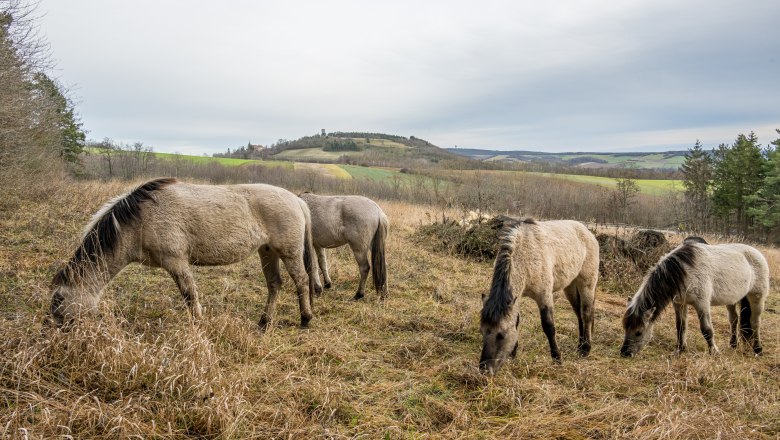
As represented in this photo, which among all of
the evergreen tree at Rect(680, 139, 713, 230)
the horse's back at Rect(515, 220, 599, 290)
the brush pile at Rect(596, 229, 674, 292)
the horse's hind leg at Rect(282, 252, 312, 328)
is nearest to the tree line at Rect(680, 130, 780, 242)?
the evergreen tree at Rect(680, 139, 713, 230)

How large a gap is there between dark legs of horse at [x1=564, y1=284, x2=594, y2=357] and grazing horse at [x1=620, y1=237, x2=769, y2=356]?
456 millimetres

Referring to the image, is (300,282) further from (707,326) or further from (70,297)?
(707,326)

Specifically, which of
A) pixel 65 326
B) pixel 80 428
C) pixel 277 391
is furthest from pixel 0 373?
pixel 277 391

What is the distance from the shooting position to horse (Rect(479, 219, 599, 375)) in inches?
166

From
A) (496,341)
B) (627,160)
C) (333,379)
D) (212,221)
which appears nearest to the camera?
(333,379)

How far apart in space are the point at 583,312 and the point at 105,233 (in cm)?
608

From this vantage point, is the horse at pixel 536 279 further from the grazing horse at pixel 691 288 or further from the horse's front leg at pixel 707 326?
the horse's front leg at pixel 707 326

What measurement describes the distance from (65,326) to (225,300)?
3127mm

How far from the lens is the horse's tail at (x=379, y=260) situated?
7477 millimetres

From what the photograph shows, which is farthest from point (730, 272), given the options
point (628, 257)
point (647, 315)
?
point (628, 257)

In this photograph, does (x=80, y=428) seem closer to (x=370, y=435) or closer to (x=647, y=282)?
(x=370, y=435)

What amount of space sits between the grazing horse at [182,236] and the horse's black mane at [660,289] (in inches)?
176

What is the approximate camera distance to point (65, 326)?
333 centimetres

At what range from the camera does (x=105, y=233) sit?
167 inches
